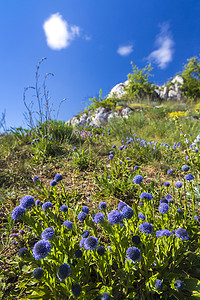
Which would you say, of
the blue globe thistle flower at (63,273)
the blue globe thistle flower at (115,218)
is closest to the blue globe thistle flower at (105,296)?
the blue globe thistle flower at (63,273)

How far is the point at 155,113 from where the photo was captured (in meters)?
8.70

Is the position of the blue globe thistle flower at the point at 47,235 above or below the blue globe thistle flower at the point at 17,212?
below

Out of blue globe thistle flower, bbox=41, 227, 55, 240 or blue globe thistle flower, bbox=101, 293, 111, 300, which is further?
blue globe thistle flower, bbox=41, 227, 55, 240

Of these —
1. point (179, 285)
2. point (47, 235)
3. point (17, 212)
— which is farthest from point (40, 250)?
point (179, 285)

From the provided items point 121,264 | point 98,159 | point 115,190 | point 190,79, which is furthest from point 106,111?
point 190,79

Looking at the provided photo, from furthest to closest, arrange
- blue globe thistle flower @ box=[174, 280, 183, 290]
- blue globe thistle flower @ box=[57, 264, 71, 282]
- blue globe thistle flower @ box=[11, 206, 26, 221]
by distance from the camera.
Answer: blue globe thistle flower @ box=[11, 206, 26, 221] → blue globe thistle flower @ box=[174, 280, 183, 290] → blue globe thistle flower @ box=[57, 264, 71, 282]

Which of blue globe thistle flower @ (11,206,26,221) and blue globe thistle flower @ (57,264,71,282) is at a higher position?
blue globe thistle flower @ (11,206,26,221)

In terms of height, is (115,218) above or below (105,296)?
above

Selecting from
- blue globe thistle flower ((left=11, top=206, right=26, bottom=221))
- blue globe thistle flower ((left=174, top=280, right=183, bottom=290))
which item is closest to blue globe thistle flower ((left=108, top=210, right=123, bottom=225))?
blue globe thistle flower ((left=174, top=280, right=183, bottom=290))

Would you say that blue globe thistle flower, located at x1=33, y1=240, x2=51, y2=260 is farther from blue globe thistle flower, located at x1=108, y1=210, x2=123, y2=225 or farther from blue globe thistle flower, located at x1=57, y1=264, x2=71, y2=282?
blue globe thistle flower, located at x1=108, y1=210, x2=123, y2=225

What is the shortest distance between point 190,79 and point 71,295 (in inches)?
1190

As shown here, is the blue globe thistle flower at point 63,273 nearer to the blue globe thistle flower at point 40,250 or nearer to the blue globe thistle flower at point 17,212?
the blue globe thistle flower at point 40,250

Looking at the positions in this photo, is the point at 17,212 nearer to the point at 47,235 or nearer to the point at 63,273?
the point at 47,235

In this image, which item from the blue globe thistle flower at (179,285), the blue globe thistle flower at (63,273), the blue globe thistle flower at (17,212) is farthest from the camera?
the blue globe thistle flower at (17,212)
